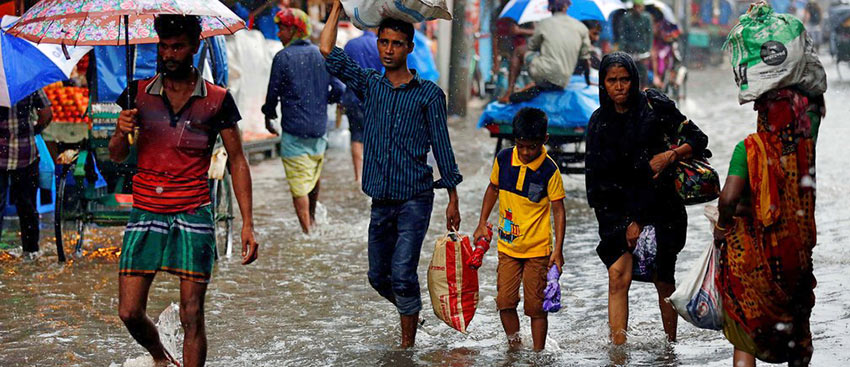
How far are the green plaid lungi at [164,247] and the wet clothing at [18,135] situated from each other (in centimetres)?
378

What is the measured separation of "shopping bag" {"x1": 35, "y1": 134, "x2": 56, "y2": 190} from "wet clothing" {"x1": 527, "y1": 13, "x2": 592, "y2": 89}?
4444mm

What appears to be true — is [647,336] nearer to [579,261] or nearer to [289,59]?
[579,261]

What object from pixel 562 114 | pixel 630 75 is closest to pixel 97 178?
pixel 562 114

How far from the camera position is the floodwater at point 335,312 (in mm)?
6176

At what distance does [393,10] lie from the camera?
5.98 meters

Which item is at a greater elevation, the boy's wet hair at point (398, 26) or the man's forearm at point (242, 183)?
the boy's wet hair at point (398, 26)

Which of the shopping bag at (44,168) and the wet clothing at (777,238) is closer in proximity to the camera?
the wet clothing at (777,238)

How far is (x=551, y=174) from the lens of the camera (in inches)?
237

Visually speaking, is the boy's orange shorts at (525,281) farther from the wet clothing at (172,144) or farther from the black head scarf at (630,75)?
the wet clothing at (172,144)

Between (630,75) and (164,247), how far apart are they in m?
2.39

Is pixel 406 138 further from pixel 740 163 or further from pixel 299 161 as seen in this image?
pixel 299 161

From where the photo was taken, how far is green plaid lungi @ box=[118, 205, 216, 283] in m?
5.10

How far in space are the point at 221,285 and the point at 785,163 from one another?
174 inches

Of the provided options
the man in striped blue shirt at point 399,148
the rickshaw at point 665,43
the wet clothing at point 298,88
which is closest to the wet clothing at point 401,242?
the man in striped blue shirt at point 399,148
